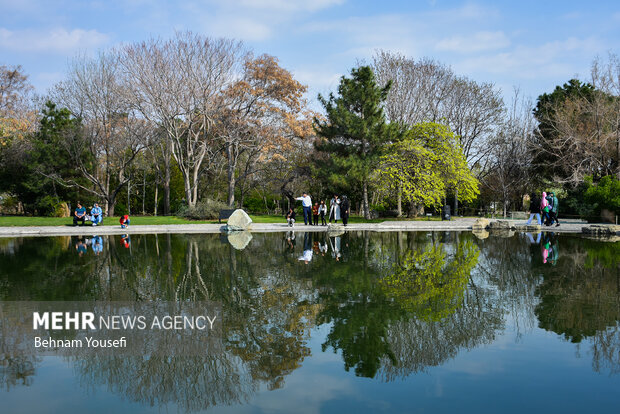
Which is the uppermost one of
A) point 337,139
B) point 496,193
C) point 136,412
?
point 337,139

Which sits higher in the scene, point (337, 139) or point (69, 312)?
point (337, 139)

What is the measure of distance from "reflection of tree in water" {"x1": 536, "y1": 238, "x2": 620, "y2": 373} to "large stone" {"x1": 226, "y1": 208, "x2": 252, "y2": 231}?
16281 millimetres

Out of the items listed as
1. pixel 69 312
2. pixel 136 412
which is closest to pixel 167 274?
pixel 69 312

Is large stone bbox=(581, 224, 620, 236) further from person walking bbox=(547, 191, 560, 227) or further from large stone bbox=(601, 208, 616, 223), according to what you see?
large stone bbox=(601, 208, 616, 223)

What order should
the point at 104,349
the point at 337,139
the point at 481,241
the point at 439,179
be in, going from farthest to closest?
the point at 337,139 → the point at 439,179 → the point at 481,241 → the point at 104,349

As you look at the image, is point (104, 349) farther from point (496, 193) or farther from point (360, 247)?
point (496, 193)

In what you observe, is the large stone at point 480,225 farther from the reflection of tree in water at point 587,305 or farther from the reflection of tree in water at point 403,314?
the reflection of tree in water at point 403,314

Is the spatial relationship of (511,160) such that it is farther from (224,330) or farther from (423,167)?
(224,330)

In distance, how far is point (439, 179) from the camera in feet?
114

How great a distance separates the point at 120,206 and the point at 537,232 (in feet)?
128

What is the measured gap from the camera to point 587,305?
319 inches

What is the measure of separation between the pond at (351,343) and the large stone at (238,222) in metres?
12.9

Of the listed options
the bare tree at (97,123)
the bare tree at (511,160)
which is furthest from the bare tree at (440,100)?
the bare tree at (97,123)

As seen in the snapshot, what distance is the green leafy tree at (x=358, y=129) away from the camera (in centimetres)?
3425
